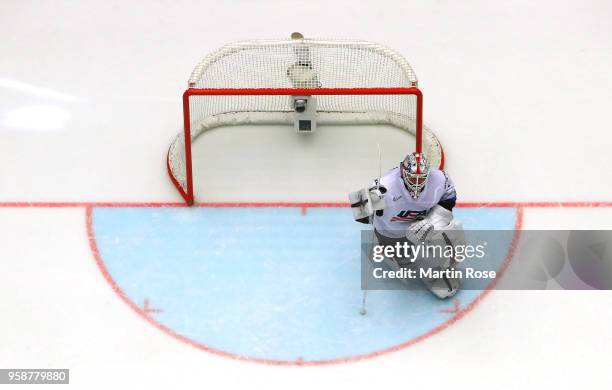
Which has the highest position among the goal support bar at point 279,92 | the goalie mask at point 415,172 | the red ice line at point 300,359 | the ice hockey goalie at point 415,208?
the goal support bar at point 279,92

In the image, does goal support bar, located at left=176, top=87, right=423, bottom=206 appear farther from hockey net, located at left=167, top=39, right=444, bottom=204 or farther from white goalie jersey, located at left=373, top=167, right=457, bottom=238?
white goalie jersey, located at left=373, top=167, right=457, bottom=238

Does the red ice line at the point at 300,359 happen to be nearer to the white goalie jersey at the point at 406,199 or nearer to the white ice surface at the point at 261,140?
the white ice surface at the point at 261,140

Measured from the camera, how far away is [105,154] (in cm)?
726

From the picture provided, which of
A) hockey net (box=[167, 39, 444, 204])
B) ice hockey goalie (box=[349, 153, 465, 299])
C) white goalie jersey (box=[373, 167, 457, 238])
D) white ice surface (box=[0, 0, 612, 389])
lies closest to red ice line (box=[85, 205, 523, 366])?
white ice surface (box=[0, 0, 612, 389])

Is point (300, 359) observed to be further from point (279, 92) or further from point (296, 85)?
point (296, 85)

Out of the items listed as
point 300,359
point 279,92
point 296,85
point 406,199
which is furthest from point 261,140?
point 300,359

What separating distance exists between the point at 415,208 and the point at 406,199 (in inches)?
3.6

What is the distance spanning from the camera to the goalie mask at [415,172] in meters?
5.87

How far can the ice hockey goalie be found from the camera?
19.4 feet

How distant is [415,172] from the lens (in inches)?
231

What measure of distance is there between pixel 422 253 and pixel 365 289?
389mm

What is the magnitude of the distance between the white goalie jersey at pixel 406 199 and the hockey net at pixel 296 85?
77 cm

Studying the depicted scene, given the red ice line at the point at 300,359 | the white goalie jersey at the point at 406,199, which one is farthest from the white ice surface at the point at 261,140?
the white goalie jersey at the point at 406,199

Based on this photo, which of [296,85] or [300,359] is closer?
[300,359]
